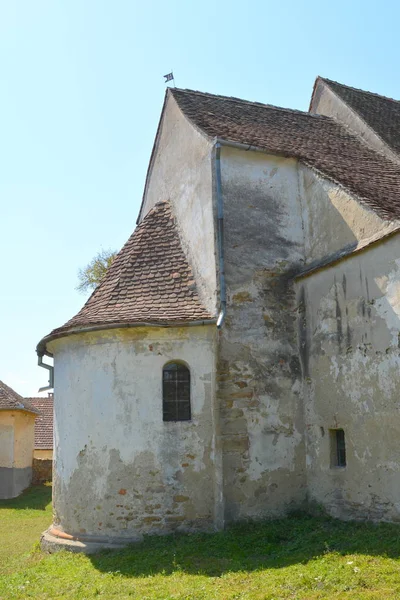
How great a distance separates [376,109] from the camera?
17.0 m

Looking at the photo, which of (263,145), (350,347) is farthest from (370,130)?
(350,347)

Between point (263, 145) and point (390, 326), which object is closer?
point (390, 326)

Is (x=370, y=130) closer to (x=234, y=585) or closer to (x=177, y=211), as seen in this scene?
(x=177, y=211)

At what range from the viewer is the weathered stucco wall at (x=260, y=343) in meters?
10.9

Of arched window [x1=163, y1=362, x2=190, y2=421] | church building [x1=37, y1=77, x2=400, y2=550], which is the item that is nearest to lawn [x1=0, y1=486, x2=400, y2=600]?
church building [x1=37, y1=77, x2=400, y2=550]

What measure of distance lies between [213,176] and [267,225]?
60.7 inches

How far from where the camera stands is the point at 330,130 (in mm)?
16188

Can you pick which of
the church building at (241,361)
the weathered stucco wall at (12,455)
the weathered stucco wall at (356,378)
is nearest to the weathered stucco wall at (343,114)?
the church building at (241,361)

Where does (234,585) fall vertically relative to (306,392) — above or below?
below

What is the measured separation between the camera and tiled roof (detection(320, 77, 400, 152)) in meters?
15.2

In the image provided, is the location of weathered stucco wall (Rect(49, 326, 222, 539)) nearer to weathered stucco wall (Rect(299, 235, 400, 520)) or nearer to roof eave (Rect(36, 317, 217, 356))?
roof eave (Rect(36, 317, 217, 356))

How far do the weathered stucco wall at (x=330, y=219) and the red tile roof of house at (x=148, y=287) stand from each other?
2738 millimetres

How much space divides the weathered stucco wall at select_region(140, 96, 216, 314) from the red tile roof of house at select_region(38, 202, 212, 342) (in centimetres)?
27

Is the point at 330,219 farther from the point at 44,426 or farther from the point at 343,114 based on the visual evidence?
the point at 44,426
